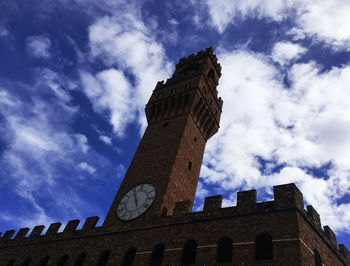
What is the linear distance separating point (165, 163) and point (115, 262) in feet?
24.0

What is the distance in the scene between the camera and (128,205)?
21031 millimetres

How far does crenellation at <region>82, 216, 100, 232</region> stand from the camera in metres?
21.0

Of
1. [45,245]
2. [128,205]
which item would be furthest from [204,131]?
→ [45,245]

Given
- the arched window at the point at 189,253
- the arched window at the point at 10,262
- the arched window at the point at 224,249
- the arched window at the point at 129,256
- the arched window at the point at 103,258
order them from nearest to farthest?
the arched window at the point at 224,249
the arched window at the point at 189,253
the arched window at the point at 129,256
the arched window at the point at 103,258
the arched window at the point at 10,262

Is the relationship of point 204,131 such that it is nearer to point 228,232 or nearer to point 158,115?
point 158,115

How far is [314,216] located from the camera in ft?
54.6

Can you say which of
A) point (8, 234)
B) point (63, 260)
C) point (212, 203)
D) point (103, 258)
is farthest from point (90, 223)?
point (8, 234)

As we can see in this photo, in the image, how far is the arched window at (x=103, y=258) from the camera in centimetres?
1854

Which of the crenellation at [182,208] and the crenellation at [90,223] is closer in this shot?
the crenellation at [182,208]

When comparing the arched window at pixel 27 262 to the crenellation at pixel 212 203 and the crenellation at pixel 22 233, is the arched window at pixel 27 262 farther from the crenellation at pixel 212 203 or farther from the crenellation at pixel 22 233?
the crenellation at pixel 212 203

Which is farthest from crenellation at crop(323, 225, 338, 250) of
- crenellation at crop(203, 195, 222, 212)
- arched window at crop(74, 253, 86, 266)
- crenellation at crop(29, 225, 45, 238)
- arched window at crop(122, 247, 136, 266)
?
crenellation at crop(29, 225, 45, 238)

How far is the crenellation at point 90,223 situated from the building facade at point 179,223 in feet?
0.26

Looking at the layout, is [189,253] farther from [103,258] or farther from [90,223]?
[90,223]

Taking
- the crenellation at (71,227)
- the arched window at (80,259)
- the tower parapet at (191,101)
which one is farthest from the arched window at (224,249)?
the tower parapet at (191,101)
